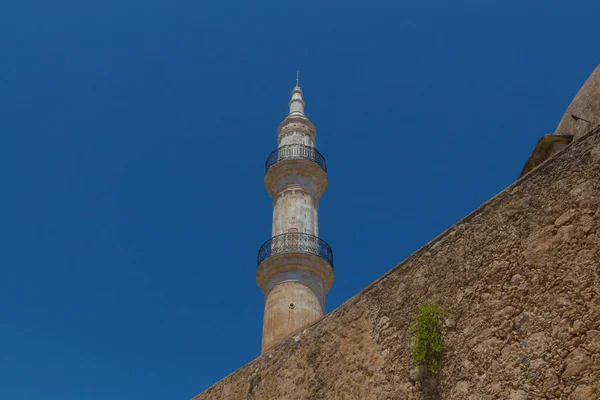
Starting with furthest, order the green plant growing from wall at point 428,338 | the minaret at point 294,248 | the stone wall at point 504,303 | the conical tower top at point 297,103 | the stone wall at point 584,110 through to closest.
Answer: the conical tower top at point 297,103, the minaret at point 294,248, the stone wall at point 584,110, the green plant growing from wall at point 428,338, the stone wall at point 504,303

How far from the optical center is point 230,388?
6.29 m

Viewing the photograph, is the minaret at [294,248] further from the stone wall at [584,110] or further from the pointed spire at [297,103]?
the stone wall at [584,110]

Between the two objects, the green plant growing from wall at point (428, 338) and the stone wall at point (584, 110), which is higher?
the stone wall at point (584, 110)

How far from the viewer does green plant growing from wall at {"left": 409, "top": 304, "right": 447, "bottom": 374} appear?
13.5 feet

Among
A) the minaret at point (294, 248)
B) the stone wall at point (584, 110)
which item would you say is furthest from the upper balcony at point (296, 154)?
the stone wall at point (584, 110)

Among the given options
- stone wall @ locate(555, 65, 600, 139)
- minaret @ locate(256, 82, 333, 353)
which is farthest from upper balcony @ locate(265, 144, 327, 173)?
stone wall @ locate(555, 65, 600, 139)

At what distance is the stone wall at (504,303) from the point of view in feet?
11.3

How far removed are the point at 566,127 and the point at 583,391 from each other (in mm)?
2748

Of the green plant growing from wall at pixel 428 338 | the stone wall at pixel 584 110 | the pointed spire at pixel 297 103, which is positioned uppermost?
the pointed spire at pixel 297 103

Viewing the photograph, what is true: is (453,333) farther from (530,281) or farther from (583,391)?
(583,391)

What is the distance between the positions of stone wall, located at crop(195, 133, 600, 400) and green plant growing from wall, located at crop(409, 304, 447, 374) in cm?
6

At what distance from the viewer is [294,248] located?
18219 mm

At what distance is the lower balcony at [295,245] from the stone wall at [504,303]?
1315cm

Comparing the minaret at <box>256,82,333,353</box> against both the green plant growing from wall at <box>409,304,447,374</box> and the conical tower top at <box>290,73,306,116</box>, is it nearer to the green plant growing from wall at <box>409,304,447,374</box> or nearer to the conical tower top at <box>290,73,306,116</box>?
the conical tower top at <box>290,73,306,116</box>
